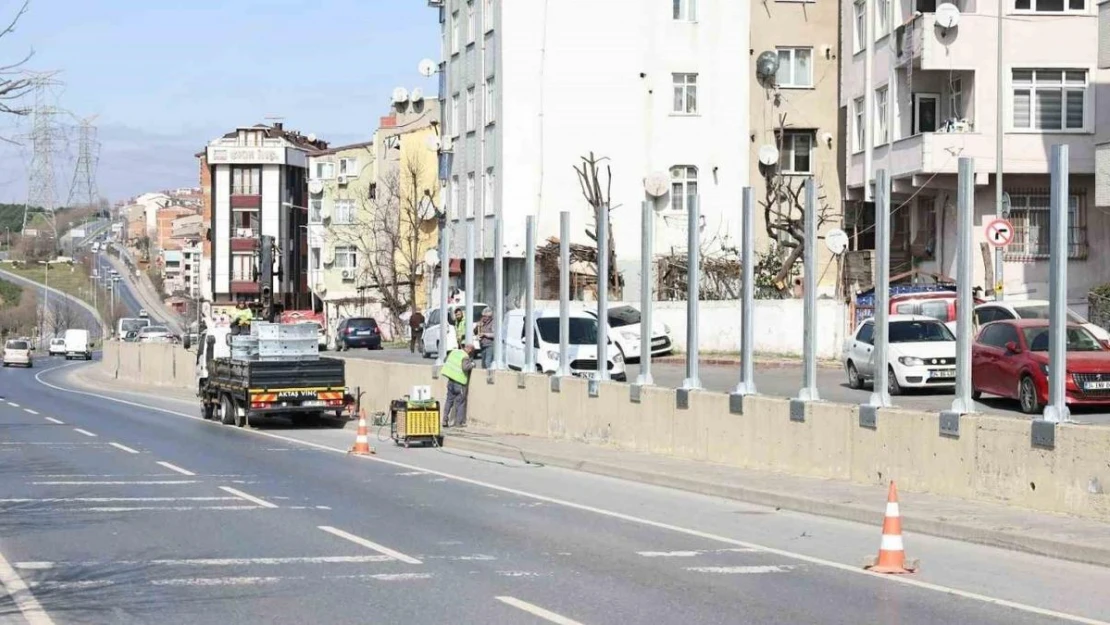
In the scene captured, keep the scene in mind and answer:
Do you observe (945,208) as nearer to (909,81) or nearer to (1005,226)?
(909,81)

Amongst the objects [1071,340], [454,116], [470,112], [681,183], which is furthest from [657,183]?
[1071,340]

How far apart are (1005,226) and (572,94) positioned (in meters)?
24.2

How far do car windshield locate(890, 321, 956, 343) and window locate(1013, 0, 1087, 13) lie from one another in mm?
13749

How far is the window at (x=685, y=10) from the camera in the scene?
180 feet

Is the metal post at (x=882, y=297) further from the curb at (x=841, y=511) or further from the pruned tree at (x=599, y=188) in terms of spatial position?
the pruned tree at (x=599, y=188)

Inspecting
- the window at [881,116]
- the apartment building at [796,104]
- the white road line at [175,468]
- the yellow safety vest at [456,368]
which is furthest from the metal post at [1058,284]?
the apartment building at [796,104]

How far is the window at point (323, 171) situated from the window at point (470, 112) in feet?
131

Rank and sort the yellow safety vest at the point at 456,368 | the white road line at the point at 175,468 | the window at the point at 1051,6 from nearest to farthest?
the white road line at the point at 175,468 < the yellow safety vest at the point at 456,368 < the window at the point at 1051,6

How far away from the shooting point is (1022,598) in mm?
11297

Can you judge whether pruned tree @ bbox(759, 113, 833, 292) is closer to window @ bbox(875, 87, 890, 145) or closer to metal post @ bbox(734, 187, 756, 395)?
window @ bbox(875, 87, 890, 145)

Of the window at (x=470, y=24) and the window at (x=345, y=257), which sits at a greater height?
the window at (x=470, y=24)

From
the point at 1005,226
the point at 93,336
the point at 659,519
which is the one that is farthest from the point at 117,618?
the point at 93,336

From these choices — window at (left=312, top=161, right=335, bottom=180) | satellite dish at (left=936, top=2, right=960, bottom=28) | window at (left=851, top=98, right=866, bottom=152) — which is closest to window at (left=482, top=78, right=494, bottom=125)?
window at (left=851, top=98, right=866, bottom=152)

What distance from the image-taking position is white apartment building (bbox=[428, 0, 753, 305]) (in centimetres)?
5428
